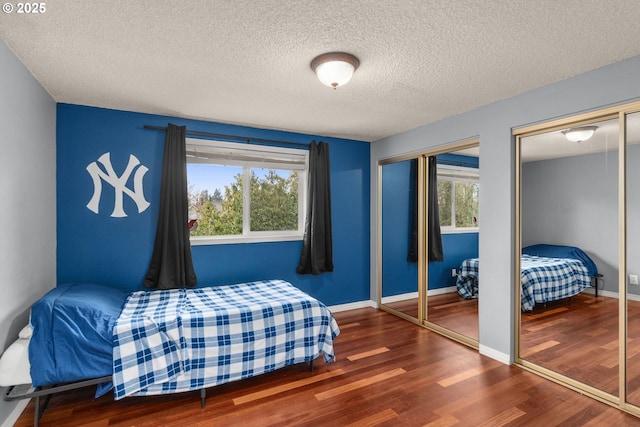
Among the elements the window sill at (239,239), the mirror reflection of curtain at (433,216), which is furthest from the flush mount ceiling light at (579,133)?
the window sill at (239,239)

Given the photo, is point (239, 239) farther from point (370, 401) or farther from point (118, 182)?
point (370, 401)

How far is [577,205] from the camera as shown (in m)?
2.64

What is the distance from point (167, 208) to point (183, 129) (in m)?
0.84

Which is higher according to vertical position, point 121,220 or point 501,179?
point 501,179

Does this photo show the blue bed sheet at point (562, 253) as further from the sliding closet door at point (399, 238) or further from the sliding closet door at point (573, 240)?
the sliding closet door at point (399, 238)

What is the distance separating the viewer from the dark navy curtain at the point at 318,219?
418 centimetres

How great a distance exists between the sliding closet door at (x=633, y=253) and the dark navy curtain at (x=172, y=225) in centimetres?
371

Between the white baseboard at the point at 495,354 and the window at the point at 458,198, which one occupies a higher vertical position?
the window at the point at 458,198

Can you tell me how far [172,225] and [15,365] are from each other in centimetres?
167

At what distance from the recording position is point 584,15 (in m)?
1.75

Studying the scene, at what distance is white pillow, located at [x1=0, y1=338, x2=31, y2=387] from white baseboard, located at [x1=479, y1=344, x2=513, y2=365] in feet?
11.6

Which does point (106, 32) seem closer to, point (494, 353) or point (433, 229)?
point (433, 229)

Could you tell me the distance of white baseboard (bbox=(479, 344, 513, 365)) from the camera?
9.68 ft

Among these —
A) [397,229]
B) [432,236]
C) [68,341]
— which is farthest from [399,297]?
[68,341]
